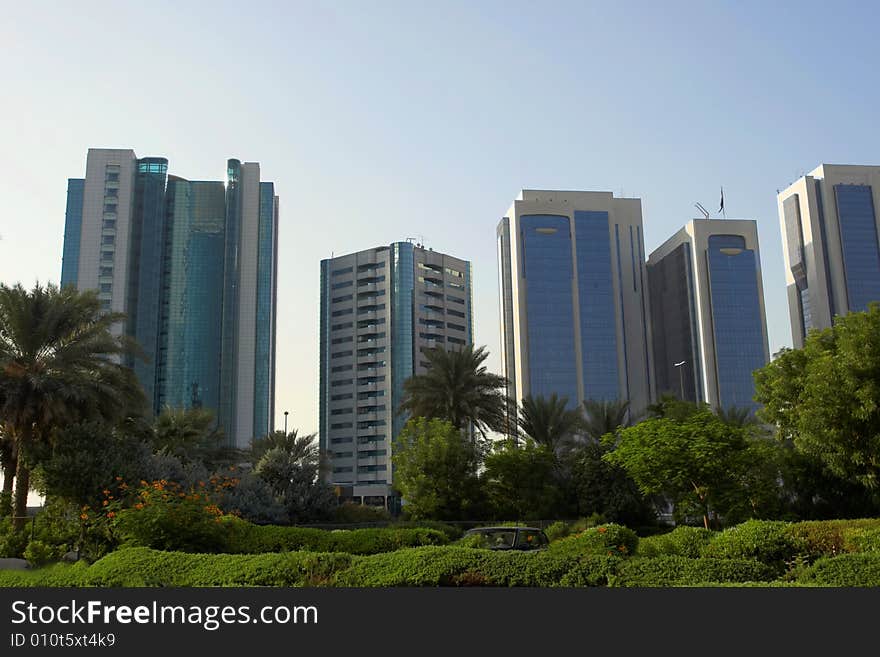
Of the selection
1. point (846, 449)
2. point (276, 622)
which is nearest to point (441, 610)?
point (276, 622)

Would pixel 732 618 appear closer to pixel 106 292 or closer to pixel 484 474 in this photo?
pixel 484 474

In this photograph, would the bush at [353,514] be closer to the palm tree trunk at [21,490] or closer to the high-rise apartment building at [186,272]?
the palm tree trunk at [21,490]

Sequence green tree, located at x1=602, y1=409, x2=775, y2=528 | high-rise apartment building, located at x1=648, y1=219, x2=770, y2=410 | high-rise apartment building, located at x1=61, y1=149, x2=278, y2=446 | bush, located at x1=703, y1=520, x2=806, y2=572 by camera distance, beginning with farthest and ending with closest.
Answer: high-rise apartment building, located at x1=648, y1=219, x2=770, y2=410, high-rise apartment building, located at x1=61, y1=149, x2=278, y2=446, green tree, located at x1=602, y1=409, x2=775, y2=528, bush, located at x1=703, y1=520, x2=806, y2=572

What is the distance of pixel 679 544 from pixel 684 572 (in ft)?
20.5

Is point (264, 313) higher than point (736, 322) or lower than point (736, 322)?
lower

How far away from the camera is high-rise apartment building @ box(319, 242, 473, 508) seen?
4838 inches

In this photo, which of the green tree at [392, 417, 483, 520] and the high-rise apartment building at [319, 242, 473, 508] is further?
the high-rise apartment building at [319, 242, 473, 508]

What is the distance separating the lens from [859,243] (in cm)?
14188

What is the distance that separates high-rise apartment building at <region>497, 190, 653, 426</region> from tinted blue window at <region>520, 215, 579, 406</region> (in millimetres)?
160

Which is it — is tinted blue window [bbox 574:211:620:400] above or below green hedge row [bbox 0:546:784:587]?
above

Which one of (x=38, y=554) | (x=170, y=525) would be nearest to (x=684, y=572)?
(x=170, y=525)

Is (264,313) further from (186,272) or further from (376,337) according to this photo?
(376,337)

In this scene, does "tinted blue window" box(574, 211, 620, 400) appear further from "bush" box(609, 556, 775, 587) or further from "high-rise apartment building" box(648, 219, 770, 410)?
"bush" box(609, 556, 775, 587)

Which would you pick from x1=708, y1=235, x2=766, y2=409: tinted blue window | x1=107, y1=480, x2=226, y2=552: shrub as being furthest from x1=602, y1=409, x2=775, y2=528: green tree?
x1=708, y1=235, x2=766, y2=409: tinted blue window
